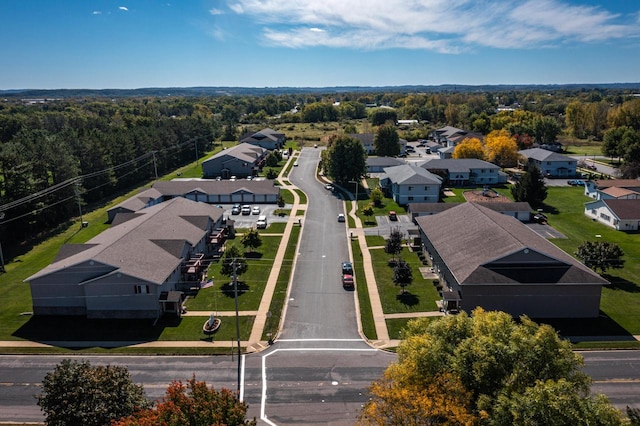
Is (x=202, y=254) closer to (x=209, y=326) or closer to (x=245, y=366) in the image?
(x=209, y=326)

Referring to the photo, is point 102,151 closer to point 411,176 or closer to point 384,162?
point 411,176

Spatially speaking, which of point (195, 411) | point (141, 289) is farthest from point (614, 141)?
point (195, 411)

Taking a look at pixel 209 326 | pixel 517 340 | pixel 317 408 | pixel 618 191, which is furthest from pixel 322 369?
pixel 618 191

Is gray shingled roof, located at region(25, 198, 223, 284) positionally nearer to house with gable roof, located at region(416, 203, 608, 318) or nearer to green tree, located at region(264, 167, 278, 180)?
house with gable roof, located at region(416, 203, 608, 318)

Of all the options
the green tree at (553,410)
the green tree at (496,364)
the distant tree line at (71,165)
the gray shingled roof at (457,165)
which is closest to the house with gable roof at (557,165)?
the gray shingled roof at (457,165)

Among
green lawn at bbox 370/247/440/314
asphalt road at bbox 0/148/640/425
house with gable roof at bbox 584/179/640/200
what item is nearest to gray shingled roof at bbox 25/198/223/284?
asphalt road at bbox 0/148/640/425

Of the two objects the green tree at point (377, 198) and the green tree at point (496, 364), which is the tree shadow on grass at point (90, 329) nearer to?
the green tree at point (496, 364)
